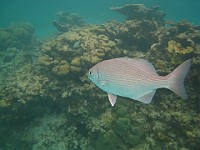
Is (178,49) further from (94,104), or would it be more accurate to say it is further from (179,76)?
(179,76)

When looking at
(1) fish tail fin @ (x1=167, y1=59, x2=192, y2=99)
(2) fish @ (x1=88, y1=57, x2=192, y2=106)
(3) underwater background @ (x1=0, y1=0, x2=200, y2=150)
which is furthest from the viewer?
(3) underwater background @ (x1=0, y1=0, x2=200, y2=150)

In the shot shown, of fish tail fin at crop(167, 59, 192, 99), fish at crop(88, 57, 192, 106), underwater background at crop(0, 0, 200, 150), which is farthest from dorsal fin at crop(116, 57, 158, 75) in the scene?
underwater background at crop(0, 0, 200, 150)

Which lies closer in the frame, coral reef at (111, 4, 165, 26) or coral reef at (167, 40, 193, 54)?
coral reef at (167, 40, 193, 54)

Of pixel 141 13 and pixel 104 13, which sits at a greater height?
pixel 141 13

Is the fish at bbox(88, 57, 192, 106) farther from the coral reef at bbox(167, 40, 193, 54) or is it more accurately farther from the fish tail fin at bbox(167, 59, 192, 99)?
the coral reef at bbox(167, 40, 193, 54)

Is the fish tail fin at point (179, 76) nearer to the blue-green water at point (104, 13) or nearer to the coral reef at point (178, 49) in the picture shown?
the coral reef at point (178, 49)

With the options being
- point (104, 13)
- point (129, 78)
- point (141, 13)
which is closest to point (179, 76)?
point (129, 78)

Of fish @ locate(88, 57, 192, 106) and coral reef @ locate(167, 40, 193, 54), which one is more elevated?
fish @ locate(88, 57, 192, 106)

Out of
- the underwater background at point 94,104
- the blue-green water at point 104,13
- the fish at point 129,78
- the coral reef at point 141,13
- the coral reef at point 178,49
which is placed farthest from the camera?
the blue-green water at point 104,13

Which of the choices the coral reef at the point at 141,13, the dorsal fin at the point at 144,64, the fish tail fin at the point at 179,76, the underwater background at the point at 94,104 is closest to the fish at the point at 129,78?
the dorsal fin at the point at 144,64

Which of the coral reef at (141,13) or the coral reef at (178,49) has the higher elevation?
the coral reef at (178,49)

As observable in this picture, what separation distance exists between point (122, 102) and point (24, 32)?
1310cm

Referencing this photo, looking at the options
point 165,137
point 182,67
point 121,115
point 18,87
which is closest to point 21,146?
point 18,87

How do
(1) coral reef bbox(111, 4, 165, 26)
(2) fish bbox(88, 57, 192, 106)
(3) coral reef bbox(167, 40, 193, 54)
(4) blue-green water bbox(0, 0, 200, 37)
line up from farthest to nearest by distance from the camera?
(4) blue-green water bbox(0, 0, 200, 37), (1) coral reef bbox(111, 4, 165, 26), (3) coral reef bbox(167, 40, 193, 54), (2) fish bbox(88, 57, 192, 106)
